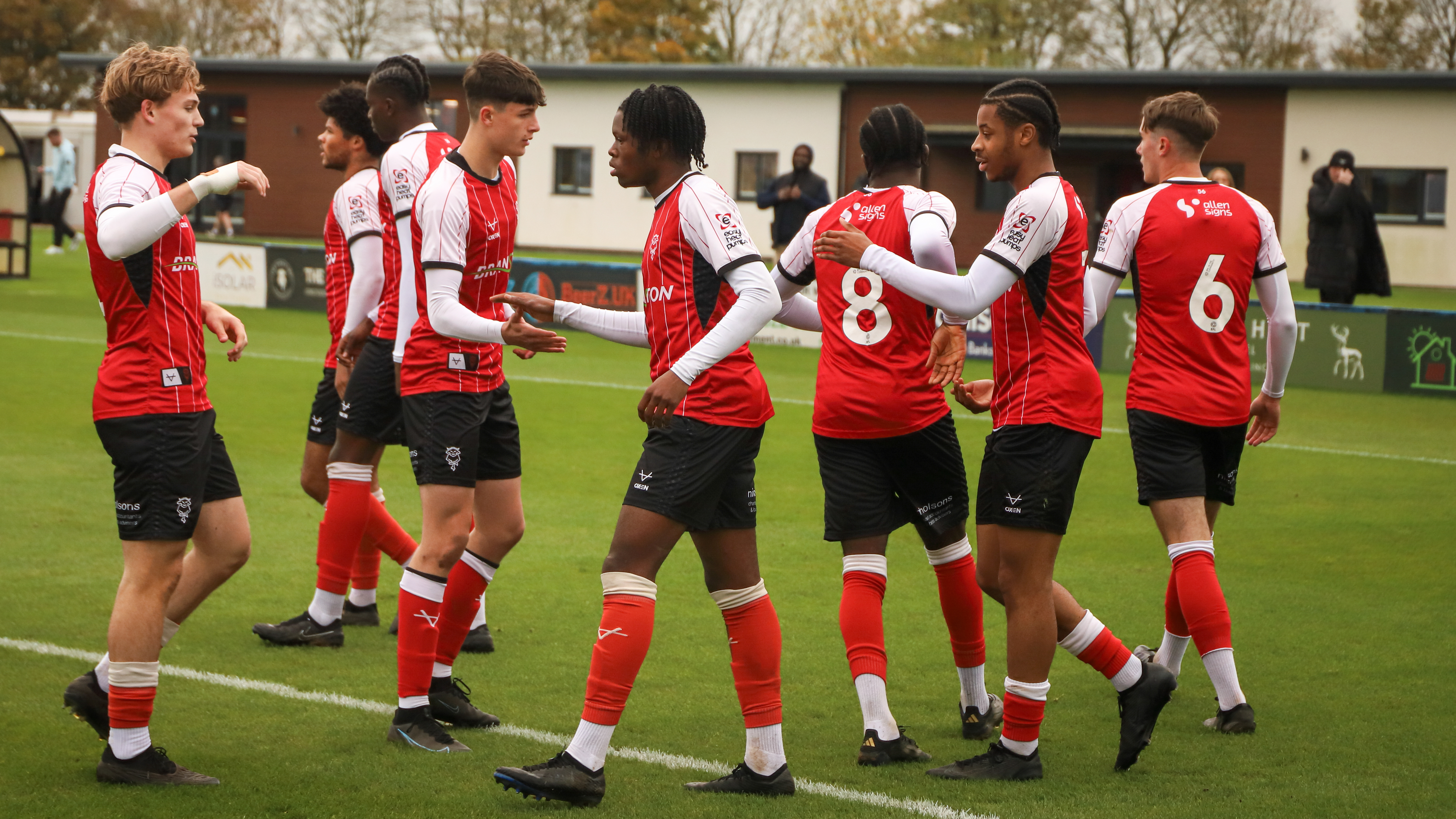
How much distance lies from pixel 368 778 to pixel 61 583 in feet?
10.5

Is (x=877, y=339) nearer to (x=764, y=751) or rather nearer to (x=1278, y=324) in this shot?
(x=764, y=751)

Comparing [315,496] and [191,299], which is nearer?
[191,299]

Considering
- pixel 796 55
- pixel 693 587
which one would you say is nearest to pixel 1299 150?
pixel 796 55

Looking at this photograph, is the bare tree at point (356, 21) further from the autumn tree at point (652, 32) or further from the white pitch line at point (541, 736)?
the white pitch line at point (541, 736)

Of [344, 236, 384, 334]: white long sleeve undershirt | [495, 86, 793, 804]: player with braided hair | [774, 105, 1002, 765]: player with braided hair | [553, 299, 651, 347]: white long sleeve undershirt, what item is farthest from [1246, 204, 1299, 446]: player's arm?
[344, 236, 384, 334]: white long sleeve undershirt

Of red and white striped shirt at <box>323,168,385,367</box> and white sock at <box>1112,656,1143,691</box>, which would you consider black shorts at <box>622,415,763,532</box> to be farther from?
red and white striped shirt at <box>323,168,385,367</box>

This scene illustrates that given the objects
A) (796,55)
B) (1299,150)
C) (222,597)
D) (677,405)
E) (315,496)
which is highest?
(796,55)

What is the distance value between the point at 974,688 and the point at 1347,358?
11.9 meters

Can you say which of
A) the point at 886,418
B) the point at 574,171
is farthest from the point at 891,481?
the point at 574,171

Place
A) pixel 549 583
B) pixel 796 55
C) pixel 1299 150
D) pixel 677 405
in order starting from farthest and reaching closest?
pixel 796 55, pixel 1299 150, pixel 549 583, pixel 677 405

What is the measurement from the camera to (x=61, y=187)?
3266 cm

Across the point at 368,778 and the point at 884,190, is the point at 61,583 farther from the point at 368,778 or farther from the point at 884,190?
the point at 884,190

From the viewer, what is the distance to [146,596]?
435cm

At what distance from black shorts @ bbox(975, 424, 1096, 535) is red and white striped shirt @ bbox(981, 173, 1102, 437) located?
0.12 feet
